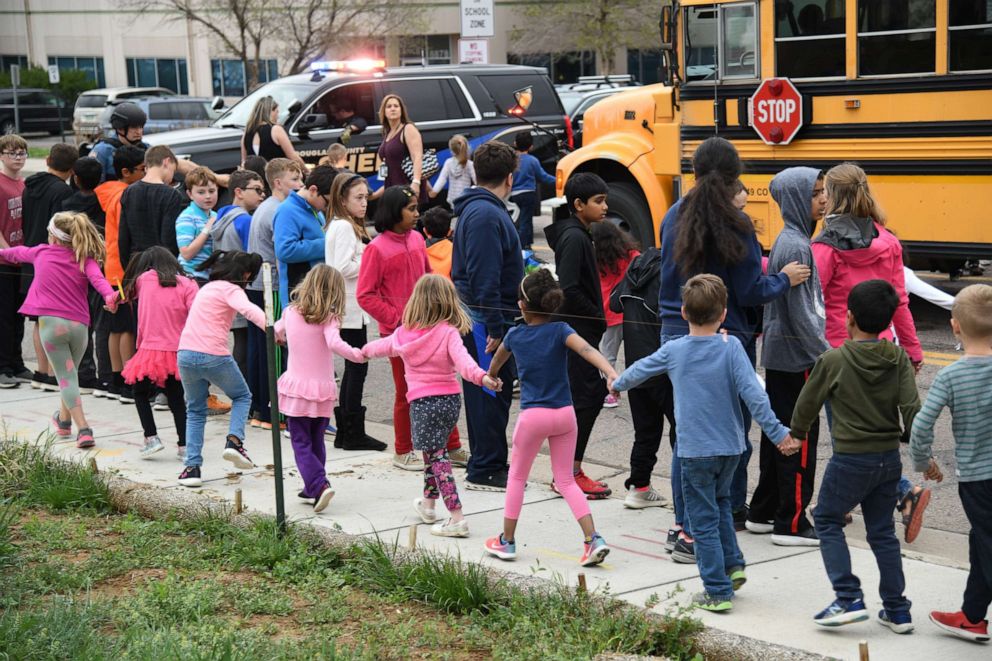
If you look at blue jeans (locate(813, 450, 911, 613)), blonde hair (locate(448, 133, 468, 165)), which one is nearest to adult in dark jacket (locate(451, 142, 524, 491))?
blue jeans (locate(813, 450, 911, 613))

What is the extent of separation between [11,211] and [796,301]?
6.67 metres

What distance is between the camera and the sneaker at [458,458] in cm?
777

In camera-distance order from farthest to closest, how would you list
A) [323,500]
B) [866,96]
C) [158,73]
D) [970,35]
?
1. [158,73]
2. [866,96]
3. [970,35]
4. [323,500]

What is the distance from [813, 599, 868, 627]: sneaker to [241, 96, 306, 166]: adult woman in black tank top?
846cm

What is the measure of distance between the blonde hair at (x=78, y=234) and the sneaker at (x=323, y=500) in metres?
2.72

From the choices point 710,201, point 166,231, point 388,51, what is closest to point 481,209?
point 710,201

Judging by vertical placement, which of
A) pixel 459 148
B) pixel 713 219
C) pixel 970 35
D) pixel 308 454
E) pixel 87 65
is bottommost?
pixel 308 454

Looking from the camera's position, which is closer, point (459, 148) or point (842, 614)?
point (842, 614)

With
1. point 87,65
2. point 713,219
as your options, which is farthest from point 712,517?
point 87,65

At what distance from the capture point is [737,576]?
206 inches

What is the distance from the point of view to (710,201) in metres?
5.73

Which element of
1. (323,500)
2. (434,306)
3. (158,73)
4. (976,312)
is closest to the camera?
(976,312)

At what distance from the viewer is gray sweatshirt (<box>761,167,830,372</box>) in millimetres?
5891

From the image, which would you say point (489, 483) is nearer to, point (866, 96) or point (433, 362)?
point (433, 362)
